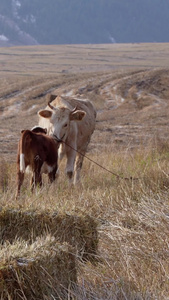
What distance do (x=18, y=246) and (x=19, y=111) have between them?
64.3ft

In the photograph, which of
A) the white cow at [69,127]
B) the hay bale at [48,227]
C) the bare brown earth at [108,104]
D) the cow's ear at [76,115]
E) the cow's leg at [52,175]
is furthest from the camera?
the bare brown earth at [108,104]

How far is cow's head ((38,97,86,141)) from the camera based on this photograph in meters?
9.01

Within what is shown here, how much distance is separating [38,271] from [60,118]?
5.58 metres

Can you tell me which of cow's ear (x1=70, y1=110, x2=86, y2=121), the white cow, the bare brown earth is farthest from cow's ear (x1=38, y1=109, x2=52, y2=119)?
the bare brown earth

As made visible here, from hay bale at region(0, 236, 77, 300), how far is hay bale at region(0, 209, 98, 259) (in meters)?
0.60

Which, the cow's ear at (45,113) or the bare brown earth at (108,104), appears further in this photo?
the bare brown earth at (108,104)

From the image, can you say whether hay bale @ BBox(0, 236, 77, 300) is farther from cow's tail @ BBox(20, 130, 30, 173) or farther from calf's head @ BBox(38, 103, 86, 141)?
calf's head @ BBox(38, 103, 86, 141)

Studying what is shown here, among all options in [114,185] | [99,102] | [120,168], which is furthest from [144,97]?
[114,185]

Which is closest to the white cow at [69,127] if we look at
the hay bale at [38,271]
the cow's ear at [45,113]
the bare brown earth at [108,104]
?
the cow's ear at [45,113]

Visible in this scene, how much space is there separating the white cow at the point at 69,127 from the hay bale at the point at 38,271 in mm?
4915

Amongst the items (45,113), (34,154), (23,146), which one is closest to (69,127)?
(45,113)

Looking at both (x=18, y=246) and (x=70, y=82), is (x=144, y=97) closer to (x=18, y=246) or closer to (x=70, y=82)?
(x=70, y=82)

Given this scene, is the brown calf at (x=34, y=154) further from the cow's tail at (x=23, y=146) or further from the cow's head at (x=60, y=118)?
the cow's head at (x=60, y=118)

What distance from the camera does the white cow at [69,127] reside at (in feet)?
29.9
